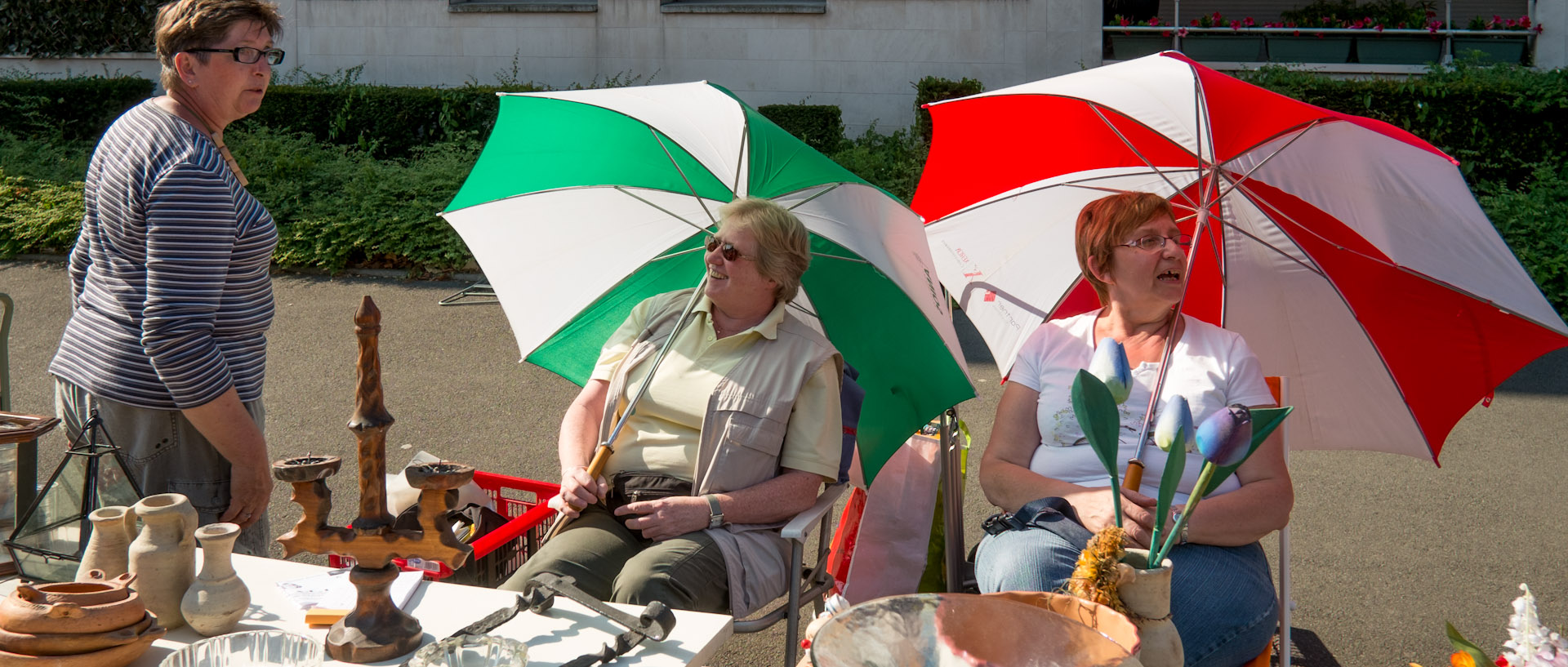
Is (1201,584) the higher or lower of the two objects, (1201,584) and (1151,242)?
the lower

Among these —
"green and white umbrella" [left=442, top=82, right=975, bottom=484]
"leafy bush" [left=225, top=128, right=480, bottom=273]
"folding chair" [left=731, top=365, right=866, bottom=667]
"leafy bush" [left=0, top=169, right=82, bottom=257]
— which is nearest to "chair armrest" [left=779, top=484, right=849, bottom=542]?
"folding chair" [left=731, top=365, right=866, bottom=667]

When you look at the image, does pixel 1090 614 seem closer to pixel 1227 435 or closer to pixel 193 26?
pixel 1227 435

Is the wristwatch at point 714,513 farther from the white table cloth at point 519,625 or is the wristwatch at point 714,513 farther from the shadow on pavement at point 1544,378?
the shadow on pavement at point 1544,378

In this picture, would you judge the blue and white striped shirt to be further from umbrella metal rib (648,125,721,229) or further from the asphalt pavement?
the asphalt pavement

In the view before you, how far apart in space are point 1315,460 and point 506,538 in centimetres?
408

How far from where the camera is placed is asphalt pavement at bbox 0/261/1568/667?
13.1 ft

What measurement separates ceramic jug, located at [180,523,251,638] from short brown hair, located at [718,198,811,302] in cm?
150

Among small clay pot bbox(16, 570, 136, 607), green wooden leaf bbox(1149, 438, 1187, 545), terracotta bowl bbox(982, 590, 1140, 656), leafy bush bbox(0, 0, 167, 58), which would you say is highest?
leafy bush bbox(0, 0, 167, 58)

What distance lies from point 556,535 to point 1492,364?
2.49m

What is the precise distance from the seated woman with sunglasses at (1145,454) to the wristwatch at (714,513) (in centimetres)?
69

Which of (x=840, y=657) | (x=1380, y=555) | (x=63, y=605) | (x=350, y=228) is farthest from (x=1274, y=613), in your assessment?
(x=350, y=228)

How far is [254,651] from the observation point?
1912 mm

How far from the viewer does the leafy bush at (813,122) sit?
12.2 meters

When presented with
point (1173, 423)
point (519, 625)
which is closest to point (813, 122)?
point (519, 625)
